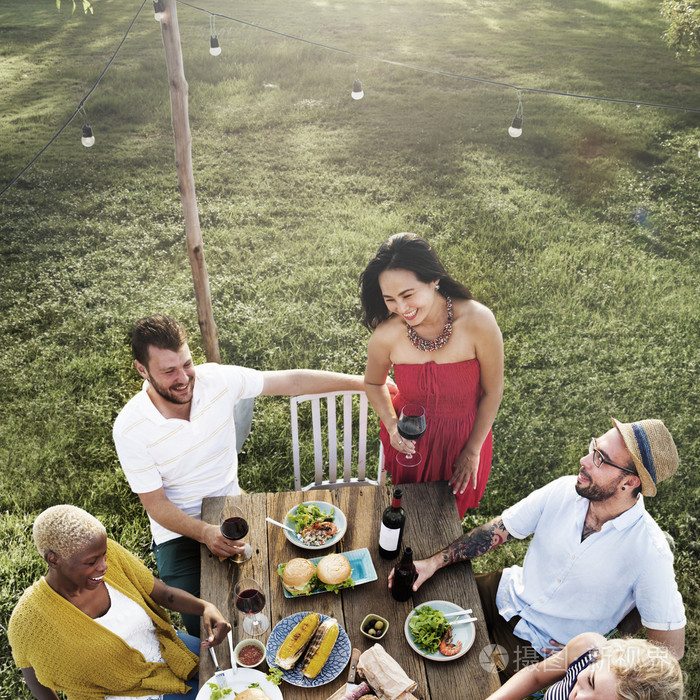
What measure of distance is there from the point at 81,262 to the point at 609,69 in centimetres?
973

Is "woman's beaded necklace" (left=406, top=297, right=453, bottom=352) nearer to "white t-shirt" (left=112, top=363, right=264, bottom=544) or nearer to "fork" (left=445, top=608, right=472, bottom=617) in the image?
"white t-shirt" (left=112, top=363, right=264, bottom=544)

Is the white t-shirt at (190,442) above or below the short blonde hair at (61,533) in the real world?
below

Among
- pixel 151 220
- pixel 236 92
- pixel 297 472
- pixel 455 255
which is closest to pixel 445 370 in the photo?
pixel 297 472

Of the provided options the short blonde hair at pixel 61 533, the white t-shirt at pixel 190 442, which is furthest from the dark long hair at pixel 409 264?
the short blonde hair at pixel 61 533

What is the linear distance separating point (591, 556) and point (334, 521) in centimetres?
103

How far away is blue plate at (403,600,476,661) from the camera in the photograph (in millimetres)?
2141

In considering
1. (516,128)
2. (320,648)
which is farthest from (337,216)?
(320,648)

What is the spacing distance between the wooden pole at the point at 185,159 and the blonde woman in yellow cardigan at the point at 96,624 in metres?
2.37

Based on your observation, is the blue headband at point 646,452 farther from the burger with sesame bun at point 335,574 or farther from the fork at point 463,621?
the burger with sesame bun at point 335,574

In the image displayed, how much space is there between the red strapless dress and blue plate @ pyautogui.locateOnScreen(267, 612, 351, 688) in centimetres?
125

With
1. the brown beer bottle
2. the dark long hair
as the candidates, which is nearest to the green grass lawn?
the brown beer bottle

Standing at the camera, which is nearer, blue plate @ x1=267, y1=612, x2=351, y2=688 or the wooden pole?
blue plate @ x1=267, y1=612, x2=351, y2=688

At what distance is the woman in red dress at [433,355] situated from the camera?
295cm

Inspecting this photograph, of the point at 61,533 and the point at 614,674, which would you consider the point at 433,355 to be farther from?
the point at 61,533
